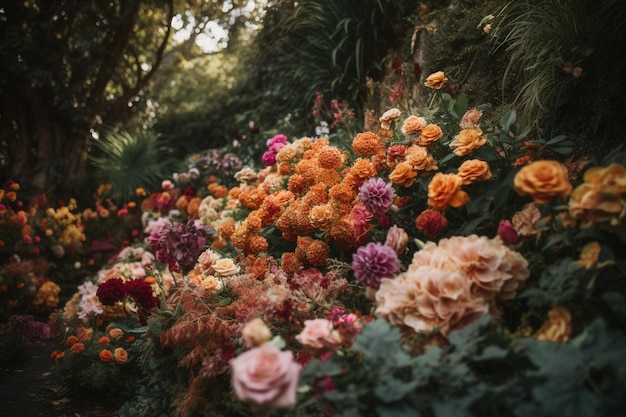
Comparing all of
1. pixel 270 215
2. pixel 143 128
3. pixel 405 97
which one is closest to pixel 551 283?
pixel 270 215

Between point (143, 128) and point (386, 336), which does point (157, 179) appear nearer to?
point (143, 128)

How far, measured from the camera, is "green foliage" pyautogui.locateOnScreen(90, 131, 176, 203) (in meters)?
6.47

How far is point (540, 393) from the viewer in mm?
1204

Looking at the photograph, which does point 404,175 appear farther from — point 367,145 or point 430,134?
point 367,145

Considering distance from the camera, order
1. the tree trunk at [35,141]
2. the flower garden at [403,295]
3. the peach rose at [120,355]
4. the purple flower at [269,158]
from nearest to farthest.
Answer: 1. the flower garden at [403,295]
2. the peach rose at [120,355]
3. the purple flower at [269,158]
4. the tree trunk at [35,141]

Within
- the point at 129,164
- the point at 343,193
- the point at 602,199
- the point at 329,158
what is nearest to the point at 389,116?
the point at 329,158

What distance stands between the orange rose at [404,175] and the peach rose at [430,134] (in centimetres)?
17

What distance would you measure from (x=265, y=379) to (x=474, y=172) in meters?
1.22

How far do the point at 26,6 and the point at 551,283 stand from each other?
680cm

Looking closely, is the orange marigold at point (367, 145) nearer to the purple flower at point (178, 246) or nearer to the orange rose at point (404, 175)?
the orange rose at point (404, 175)

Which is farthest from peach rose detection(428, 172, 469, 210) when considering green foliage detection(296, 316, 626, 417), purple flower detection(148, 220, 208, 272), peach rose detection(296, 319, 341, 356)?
purple flower detection(148, 220, 208, 272)

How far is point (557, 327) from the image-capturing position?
1467 millimetres

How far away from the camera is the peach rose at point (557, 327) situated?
144cm

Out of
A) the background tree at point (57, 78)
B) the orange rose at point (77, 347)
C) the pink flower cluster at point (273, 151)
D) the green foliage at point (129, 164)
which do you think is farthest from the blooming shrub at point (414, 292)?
the background tree at point (57, 78)
